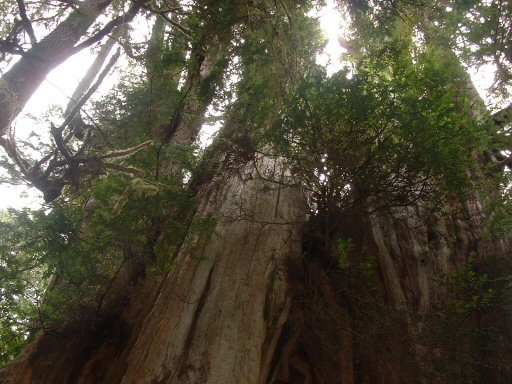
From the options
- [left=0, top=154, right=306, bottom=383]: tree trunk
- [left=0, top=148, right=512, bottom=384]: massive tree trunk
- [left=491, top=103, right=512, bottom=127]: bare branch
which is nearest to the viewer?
[left=0, top=154, right=306, bottom=383]: tree trunk

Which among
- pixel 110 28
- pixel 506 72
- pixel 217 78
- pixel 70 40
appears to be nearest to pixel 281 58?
pixel 217 78

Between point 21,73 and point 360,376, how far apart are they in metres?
4.85

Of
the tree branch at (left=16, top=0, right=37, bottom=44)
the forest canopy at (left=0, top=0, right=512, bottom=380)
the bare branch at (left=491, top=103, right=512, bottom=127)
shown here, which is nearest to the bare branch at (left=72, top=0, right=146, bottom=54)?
the forest canopy at (left=0, top=0, right=512, bottom=380)

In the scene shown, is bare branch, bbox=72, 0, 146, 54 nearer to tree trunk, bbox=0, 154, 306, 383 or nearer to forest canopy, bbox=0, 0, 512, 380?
forest canopy, bbox=0, 0, 512, 380

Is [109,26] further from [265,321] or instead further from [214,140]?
[265,321]

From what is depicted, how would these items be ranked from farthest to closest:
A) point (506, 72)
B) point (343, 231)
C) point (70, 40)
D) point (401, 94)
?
point (506, 72)
point (70, 40)
point (343, 231)
point (401, 94)

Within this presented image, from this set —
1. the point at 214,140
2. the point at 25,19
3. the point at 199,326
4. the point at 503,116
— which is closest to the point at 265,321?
the point at 199,326

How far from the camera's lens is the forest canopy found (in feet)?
12.2

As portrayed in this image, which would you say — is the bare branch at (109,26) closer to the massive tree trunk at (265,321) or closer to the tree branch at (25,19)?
the tree branch at (25,19)

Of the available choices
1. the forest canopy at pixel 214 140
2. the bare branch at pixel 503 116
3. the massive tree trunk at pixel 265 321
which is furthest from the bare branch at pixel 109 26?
the bare branch at pixel 503 116

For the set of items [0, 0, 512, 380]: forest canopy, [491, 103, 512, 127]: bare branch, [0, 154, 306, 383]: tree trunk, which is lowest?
[0, 154, 306, 383]: tree trunk

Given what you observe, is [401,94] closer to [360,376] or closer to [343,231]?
[343,231]

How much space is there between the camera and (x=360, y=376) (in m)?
4.04

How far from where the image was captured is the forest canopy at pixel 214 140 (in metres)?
3.72
